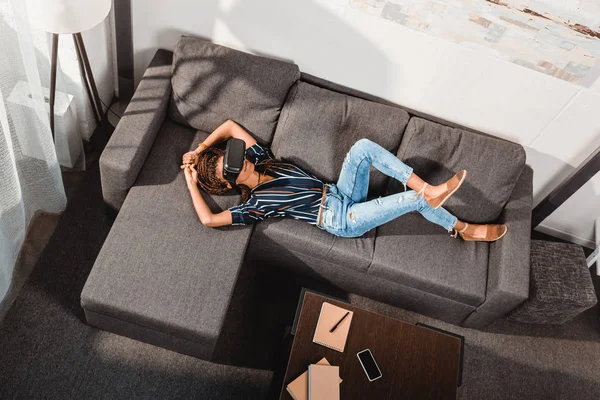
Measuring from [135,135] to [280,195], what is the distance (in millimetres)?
704

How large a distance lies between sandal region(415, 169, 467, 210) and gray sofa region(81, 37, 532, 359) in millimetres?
302

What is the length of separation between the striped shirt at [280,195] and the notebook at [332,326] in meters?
0.46

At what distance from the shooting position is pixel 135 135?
7.82ft

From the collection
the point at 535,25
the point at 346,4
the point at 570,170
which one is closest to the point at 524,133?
the point at 570,170

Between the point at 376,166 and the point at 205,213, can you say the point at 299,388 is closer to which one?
the point at 205,213

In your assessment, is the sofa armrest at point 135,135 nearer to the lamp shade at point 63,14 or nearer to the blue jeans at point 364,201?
the lamp shade at point 63,14

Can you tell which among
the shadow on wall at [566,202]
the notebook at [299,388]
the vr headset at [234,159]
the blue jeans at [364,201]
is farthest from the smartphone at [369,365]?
the shadow on wall at [566,202]

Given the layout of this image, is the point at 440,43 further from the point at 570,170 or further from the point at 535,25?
the point at 570,170

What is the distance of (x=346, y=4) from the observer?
240cm

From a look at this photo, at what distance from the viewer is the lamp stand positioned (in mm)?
2246

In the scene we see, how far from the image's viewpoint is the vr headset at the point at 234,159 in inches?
89.0

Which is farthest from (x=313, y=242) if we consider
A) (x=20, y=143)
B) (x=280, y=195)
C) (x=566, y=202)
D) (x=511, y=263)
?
(x=566, y=202)

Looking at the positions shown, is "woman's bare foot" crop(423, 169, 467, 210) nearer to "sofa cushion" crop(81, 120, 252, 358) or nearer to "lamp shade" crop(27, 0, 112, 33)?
"sofa cushion" crop(81, 120, 252, 358)

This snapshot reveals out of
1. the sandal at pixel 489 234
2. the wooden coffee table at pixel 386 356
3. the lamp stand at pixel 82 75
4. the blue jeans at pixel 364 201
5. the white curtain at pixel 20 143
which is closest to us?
the white curtain at pixel 20 143
